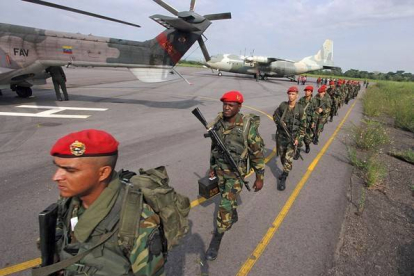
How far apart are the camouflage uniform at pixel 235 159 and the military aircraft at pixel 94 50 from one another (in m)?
8.74

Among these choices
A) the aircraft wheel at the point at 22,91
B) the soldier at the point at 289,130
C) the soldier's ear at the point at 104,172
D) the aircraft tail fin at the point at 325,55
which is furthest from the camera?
the aircraft tail fin at the point at 325,55

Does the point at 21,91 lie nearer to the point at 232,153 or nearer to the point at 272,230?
the point at 232,153

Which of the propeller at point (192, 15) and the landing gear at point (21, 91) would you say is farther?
the landing gear at point (21, 91)

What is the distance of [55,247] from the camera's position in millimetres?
1556

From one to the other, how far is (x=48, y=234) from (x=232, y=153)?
7.79 feet

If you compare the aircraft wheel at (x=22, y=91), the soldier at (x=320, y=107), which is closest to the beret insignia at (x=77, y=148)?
the soldier at (x=320, y=107)

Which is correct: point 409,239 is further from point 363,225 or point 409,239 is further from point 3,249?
point 3,249

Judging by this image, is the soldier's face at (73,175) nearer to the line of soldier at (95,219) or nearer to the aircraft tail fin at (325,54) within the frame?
the line of soldier at (95,219)


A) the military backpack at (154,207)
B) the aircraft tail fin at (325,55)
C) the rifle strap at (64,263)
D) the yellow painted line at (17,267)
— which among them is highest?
the aircraft tail fin at (325,55)

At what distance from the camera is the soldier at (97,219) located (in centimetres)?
142

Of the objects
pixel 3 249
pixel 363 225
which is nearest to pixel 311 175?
pixel 363 225

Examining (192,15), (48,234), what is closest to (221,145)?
(48,234)

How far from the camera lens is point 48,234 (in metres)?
1.46

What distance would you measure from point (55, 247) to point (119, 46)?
40.1 feet
